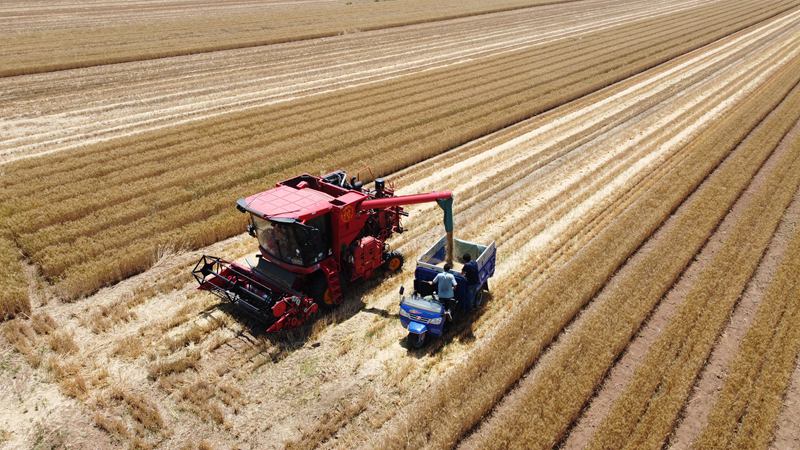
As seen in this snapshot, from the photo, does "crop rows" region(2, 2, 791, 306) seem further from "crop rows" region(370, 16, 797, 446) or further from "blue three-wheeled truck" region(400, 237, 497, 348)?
"crop rows" region(370, 16, 797, 446)

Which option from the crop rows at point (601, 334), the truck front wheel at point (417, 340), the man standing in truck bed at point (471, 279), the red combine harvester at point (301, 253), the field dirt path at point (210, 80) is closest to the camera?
the crop rows at point (601, 334)

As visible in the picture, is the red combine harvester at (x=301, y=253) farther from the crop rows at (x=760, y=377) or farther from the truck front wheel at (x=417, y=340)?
the crop rows at (x=760, y=377)

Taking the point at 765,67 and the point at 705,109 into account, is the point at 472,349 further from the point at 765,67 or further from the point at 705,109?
the point at 765,67

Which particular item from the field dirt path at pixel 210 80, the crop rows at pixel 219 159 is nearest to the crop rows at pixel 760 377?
the crop rows at pixel 219 159

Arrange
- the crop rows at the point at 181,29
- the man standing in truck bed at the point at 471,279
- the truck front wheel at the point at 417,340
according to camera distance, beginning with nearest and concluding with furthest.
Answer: the truck front wheel at the point at 417,340, the man standing in truck bed at the point at 471,279, the crop rows at the point at 181,29

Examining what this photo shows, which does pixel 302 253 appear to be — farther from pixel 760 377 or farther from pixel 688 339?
pixel 760 377

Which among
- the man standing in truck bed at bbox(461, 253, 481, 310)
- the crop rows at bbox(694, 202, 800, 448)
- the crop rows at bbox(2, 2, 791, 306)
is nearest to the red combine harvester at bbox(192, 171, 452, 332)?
the man standing in truck bed at bbox(461, 253, 481, 310)

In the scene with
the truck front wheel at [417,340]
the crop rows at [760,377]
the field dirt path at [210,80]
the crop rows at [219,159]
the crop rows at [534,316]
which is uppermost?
the field dirt path at [210,80]
